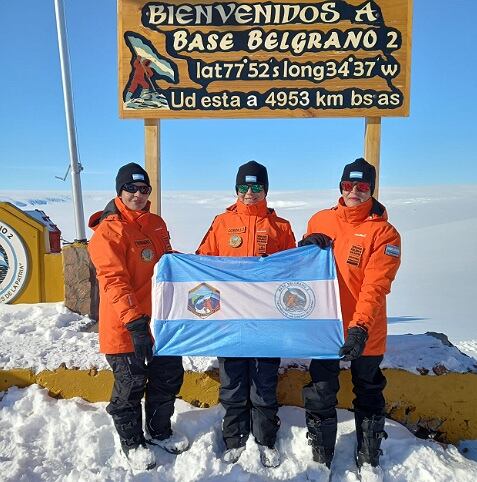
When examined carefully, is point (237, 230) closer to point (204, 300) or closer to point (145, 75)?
point (204, 300)

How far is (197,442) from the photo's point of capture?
137 inches

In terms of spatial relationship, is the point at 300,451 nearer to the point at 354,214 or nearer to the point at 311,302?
the point at 311,302

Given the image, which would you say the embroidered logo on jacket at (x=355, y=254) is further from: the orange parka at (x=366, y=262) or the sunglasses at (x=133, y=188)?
the sunglasses at (x=133, y=188)

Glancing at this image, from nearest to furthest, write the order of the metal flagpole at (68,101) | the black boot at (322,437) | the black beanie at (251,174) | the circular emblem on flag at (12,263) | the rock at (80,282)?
1. the black boot at (322,437)
2. the black beanie at (251,174)
3. the rock at (80,282)
4. the metal flagpole at (68,101)
5. the circular emblem on flag at (12,263)

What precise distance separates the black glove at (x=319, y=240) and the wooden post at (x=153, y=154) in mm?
2526

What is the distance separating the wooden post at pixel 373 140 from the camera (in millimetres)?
5031

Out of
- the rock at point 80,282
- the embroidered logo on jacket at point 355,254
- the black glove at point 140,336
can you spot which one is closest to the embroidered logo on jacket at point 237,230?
the embroidered logo on jacket at point 355,254

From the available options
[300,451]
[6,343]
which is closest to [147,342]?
[300,451]

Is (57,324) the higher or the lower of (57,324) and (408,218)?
the higher

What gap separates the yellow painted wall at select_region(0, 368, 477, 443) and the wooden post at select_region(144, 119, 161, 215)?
7.09ft

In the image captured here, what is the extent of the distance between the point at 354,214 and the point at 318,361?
116 centimetres

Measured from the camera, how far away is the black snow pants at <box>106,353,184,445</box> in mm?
3252

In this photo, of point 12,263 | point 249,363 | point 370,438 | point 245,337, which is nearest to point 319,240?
point 245,337

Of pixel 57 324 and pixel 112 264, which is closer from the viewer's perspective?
pixel 112 264
